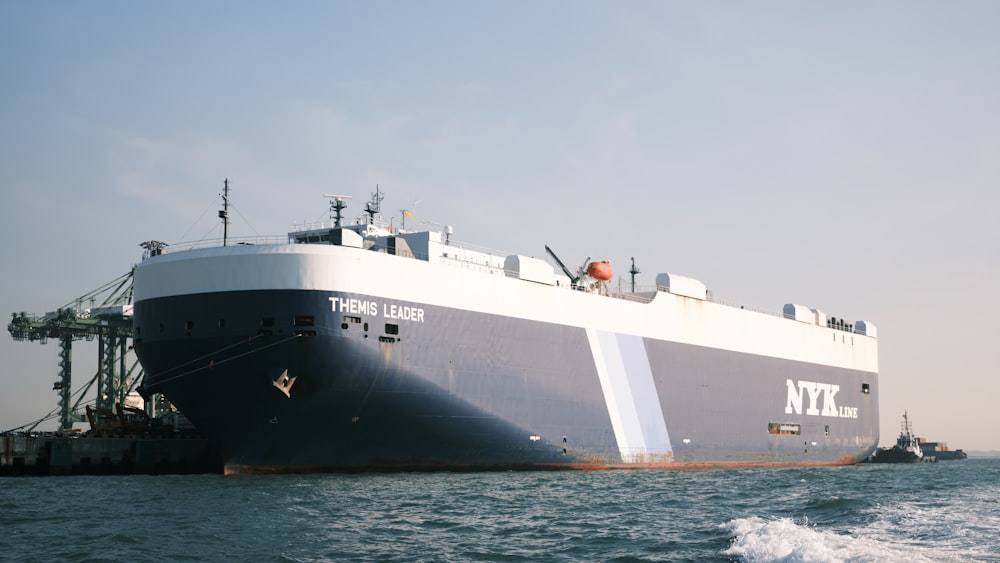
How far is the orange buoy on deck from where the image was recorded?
4066 centimetres

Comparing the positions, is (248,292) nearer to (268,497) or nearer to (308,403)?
(308,403)

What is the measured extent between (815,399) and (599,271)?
1833 centimetres

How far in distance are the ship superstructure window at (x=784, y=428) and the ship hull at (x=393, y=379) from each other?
9.22 m

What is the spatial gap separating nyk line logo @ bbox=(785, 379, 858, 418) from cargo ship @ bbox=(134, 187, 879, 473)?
24.3 ft

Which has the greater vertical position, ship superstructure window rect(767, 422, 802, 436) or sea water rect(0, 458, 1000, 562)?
ship superstructure window rect(767, 422, 802, 436)

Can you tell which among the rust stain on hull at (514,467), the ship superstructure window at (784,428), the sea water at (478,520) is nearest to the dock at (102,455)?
the rust stain on hull at (514,467)

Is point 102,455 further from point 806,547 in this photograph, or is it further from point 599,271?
point 806,547

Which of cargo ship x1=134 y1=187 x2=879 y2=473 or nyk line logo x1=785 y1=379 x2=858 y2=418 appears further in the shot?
nyk line logo x1=785 y1=379 x2=858 y2=418

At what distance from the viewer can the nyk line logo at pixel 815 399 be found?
49.8 metres

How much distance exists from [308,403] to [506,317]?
8373mm

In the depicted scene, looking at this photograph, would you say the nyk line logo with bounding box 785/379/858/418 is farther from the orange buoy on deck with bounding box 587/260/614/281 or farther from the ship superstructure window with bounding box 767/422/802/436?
the orange buoy on deck with bounding box 587/260/614/281

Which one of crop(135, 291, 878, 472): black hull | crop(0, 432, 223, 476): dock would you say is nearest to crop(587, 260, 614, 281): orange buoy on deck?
crop(135, 291, 878, 472): black hull

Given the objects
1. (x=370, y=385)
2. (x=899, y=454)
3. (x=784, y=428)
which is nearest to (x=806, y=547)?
(x=370, y=385)

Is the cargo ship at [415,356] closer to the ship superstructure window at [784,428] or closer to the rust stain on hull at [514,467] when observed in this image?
the rust stain on hull at [514,467]
